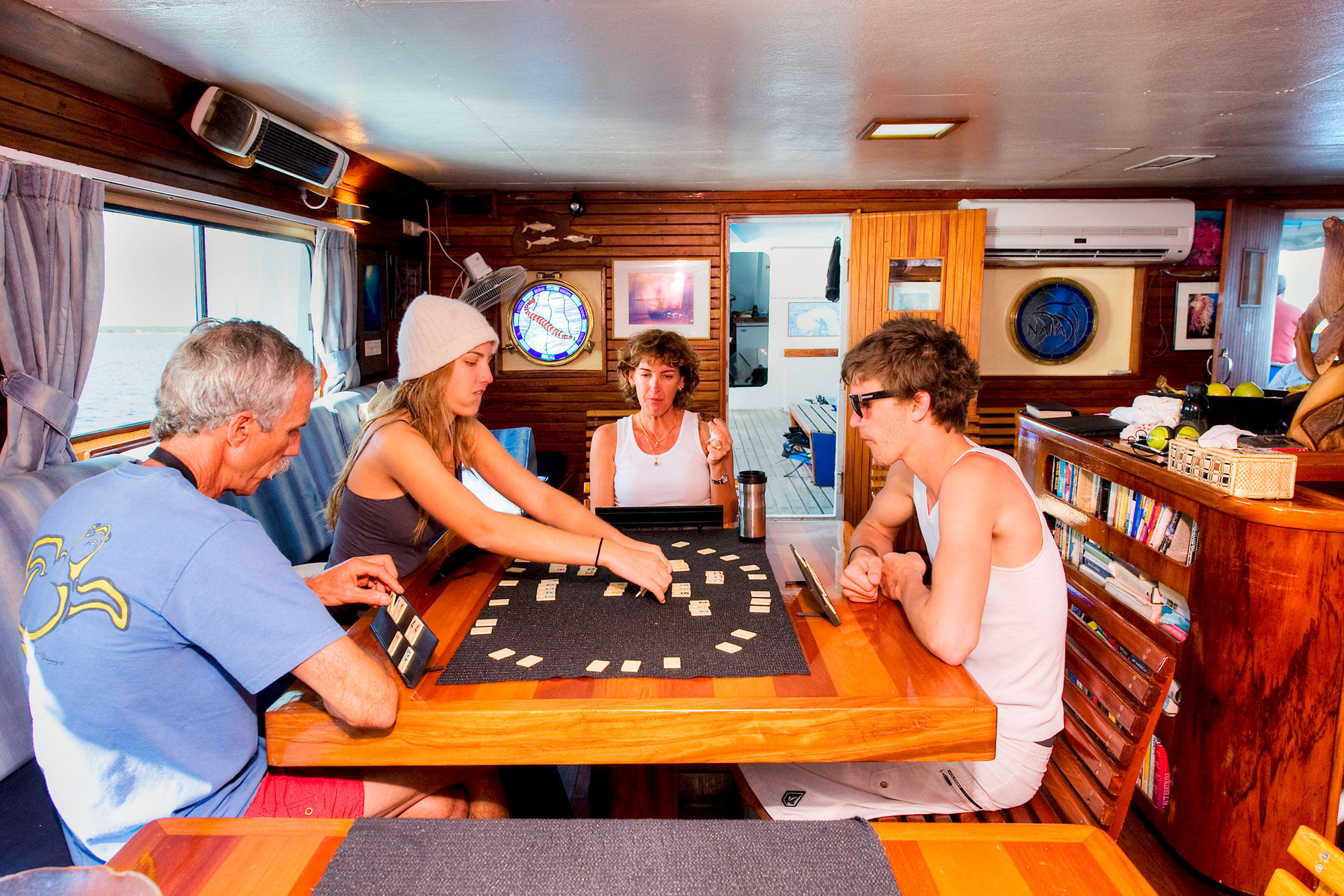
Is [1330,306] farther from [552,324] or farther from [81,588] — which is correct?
[552,324]

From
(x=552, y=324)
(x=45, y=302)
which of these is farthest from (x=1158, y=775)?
(x=552, y=324)

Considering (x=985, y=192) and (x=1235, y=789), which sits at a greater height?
(x=985, y=192)

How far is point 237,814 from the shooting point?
1.51 metres

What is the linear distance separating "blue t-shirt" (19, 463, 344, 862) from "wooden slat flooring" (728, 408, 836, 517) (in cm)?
423

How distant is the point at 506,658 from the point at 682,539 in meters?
0.97

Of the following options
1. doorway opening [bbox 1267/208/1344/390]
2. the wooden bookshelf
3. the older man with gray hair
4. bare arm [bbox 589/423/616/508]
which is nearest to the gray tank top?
the older man with gray hair

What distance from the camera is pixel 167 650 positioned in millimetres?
1399

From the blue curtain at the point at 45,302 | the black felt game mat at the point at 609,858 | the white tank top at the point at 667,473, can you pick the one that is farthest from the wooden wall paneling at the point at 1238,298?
the blue curtain at the point at 45,302

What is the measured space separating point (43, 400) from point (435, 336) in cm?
146

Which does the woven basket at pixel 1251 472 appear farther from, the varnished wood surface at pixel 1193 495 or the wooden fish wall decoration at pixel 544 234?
the wooden fish wall decoration at pixel 544 234

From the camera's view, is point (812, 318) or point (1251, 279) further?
point (812, 318)

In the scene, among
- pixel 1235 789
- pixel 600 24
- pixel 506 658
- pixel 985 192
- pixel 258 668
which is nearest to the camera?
pixel 258 668

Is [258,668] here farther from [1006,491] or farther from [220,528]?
[1006,491]

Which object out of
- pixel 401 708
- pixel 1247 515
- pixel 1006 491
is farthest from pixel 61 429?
pixel 1247 515
